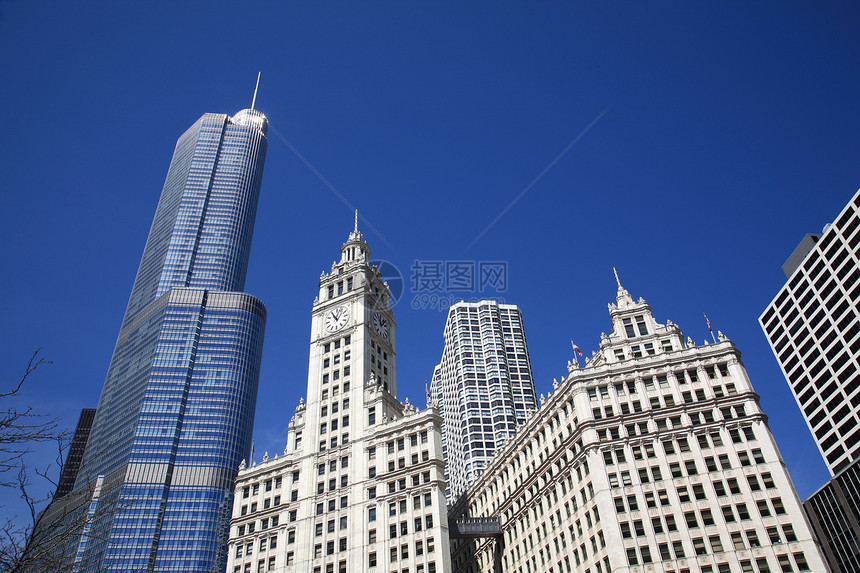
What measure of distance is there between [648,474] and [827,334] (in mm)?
88464

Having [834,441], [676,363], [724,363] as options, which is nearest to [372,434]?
[676,363]

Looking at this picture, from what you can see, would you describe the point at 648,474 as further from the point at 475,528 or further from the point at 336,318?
the point at 336,318

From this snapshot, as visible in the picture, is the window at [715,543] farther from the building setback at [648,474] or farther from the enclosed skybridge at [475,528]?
the enclosed skybridge at [475,528]

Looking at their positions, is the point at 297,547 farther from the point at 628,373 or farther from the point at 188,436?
the point at 188,436

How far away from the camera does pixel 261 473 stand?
107m

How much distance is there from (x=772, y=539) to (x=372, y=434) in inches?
2278

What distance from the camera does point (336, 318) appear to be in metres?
123

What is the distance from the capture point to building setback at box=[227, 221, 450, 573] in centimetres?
8912

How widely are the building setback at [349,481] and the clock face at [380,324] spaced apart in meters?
0.57

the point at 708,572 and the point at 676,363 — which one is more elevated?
the point at 676,363

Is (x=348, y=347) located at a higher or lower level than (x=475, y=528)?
higher

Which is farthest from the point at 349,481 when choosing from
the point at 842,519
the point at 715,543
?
the point at 842,519

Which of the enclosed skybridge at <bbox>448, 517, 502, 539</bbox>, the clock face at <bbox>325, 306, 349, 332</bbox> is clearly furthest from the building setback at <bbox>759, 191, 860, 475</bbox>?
the clock face at <bbox>325, 306, 349, 332</bbox>

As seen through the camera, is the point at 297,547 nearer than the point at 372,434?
Yes
